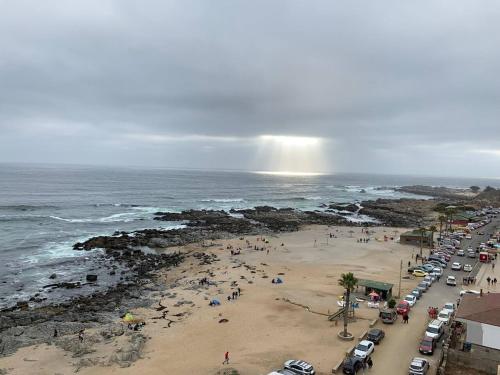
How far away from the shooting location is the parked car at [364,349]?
1008 inches

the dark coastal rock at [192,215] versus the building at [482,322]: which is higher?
the building at [482,322]

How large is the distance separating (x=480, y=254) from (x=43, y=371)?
5559 cm

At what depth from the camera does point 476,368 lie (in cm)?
2342

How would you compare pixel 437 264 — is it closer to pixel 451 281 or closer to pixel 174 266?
pixel 451 281

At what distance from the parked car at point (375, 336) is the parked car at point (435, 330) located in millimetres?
3201

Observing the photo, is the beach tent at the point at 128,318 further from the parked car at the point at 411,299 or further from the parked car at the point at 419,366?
the parked car at the point at 411,299

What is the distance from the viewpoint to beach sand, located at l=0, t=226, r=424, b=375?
2675 cm

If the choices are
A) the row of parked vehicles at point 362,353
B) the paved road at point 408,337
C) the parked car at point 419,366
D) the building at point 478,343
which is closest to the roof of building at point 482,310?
the building at point 478,343

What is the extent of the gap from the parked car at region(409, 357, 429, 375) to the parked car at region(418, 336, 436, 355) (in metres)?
2.09

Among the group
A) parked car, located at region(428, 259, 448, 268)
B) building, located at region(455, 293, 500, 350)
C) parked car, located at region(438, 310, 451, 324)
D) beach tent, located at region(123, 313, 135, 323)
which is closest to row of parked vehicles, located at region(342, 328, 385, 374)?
building, located at region(455, 293, 500, 350)

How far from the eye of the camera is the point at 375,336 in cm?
2853

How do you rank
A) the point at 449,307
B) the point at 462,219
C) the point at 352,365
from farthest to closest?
the point at 462,219
the point at 449,307
the point at 352,365

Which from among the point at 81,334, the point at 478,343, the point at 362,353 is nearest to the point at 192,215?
the point at 81,334

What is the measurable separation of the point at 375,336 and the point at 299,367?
770cm
